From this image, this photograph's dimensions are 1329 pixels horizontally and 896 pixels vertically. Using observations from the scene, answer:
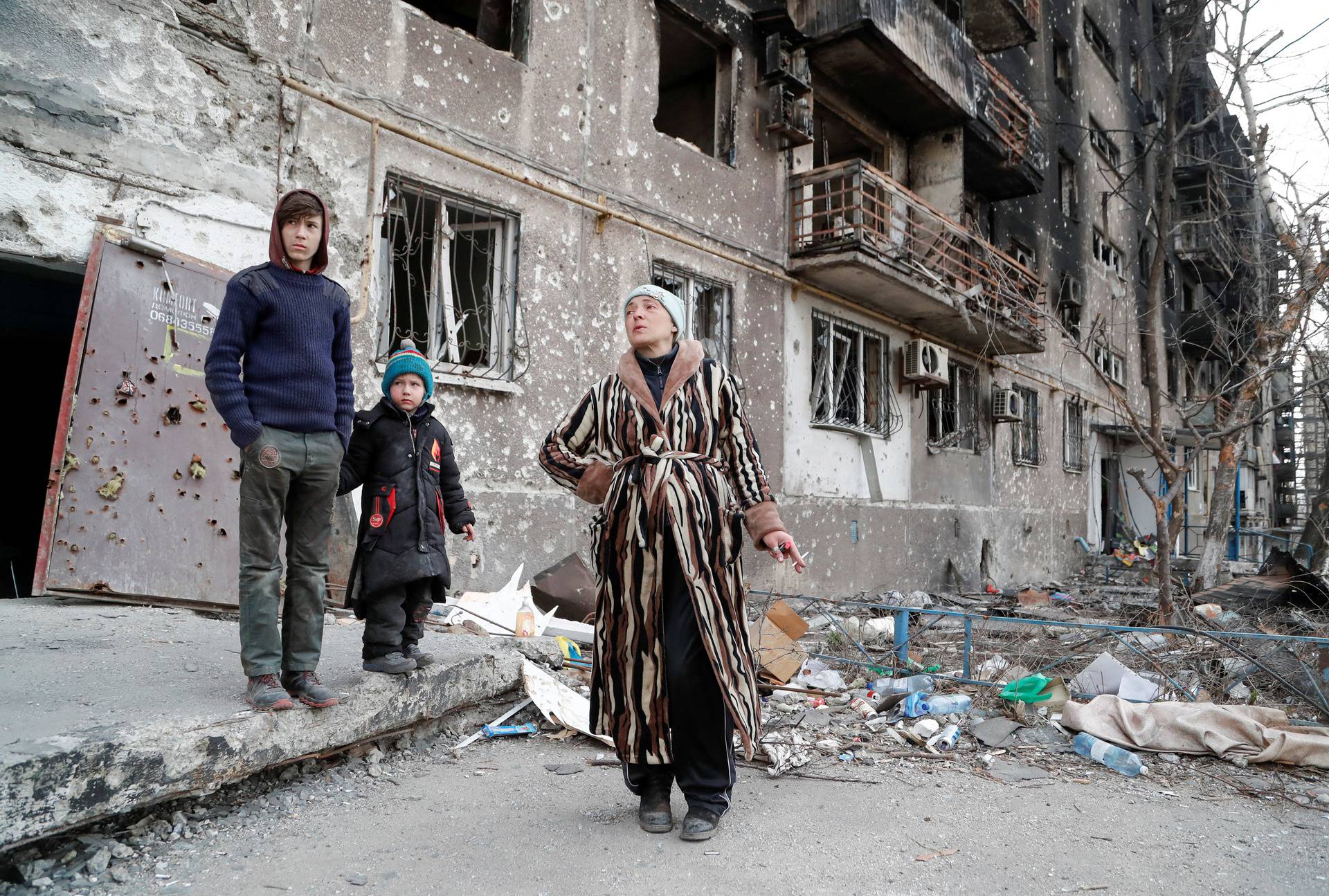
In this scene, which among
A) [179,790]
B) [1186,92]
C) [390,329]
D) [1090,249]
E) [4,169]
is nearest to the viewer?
[179,790]

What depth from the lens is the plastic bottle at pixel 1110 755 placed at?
12.5 ft

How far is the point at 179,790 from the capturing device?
7.87 feet

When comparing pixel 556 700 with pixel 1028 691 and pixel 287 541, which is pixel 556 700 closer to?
pixel 287 541

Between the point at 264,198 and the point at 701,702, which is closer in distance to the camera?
the point at 701,702

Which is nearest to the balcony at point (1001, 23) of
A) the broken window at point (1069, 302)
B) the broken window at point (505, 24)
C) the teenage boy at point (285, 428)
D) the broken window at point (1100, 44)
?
the broken window at point (1069, 302)

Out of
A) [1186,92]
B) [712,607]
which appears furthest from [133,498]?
[1186,92]

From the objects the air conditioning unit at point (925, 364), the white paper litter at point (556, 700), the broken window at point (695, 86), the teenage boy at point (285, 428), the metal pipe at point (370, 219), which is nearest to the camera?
the teenage boy at point (285, 428)

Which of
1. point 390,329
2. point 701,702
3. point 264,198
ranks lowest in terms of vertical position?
point 701,702

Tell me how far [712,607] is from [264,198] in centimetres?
440

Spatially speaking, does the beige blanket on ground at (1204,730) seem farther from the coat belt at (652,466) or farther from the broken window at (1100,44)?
the broken window at (1100,44)

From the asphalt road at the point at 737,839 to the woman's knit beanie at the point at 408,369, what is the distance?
56.8 inches

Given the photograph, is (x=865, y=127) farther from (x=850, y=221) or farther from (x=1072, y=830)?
(x=1072, y=830)

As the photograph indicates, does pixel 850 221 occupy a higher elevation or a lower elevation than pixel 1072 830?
higher

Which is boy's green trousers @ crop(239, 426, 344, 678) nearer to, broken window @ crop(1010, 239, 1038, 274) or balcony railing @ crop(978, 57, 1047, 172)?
balcony railing @ crop(978, 57, 1047, 172)
